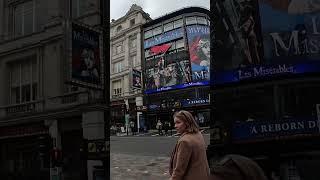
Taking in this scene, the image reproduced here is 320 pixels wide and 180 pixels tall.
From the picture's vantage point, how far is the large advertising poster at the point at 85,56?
703cm

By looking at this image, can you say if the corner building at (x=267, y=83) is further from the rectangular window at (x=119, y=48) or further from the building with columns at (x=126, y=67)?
the rectangular window at (x=119, y=48)

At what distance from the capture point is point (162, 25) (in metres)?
6.00

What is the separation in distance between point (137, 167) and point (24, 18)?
275 centimetres

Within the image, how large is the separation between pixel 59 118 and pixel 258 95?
2.46m

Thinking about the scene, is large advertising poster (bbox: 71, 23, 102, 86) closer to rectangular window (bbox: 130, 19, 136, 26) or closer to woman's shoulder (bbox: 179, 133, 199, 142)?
rectangular window (bbox: 130, 19, 136, 26)

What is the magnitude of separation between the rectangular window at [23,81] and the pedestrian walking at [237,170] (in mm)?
6454

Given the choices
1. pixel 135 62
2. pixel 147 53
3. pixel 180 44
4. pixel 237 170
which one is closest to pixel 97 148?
pixel 135 62

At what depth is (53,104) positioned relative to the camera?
7.52 meters

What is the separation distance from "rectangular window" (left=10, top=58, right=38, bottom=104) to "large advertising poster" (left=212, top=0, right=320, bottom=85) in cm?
257

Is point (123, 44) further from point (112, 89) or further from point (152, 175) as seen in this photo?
point (152, 175)

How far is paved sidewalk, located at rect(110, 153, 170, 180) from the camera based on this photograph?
6.78 m

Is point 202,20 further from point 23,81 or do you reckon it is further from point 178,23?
point 23,81

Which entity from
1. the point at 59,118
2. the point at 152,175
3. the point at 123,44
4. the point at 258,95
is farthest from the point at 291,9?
the point at 59,118

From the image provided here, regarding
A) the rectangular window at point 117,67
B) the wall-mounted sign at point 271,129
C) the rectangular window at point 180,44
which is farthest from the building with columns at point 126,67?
the wall-mounted sign at point 271,129
